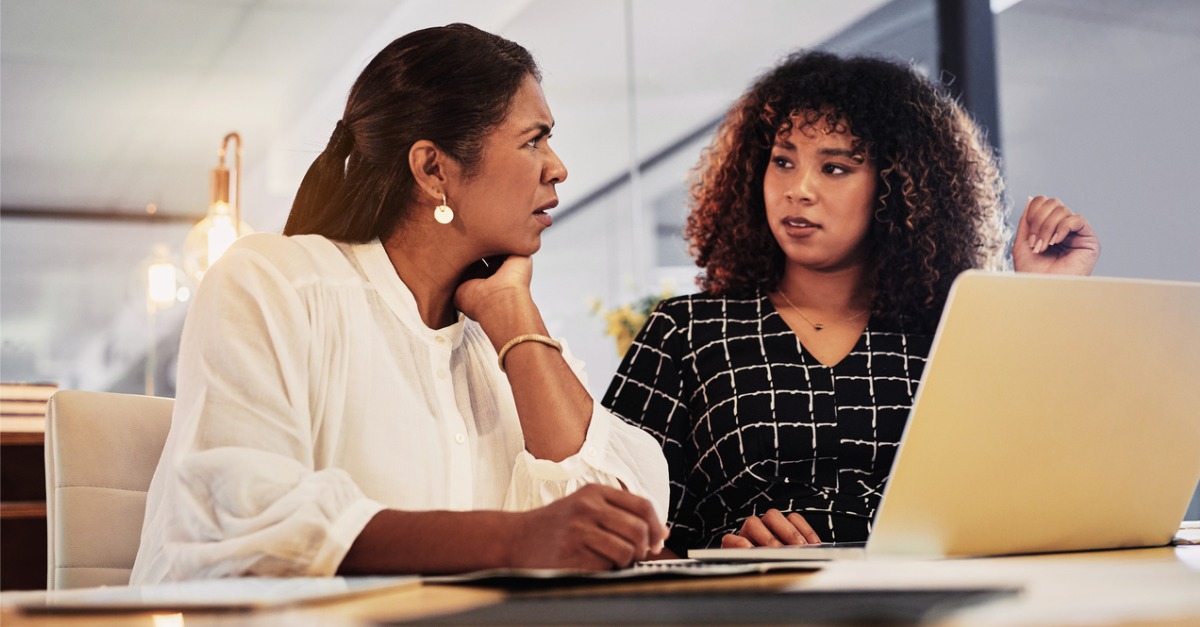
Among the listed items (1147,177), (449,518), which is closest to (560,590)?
(449,518)

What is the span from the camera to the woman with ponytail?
2.84 ft

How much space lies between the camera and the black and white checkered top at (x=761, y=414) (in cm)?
154

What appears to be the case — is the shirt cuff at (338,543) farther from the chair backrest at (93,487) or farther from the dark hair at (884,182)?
the dark hair at (884,182)

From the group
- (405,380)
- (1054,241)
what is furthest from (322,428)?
(1054,241)

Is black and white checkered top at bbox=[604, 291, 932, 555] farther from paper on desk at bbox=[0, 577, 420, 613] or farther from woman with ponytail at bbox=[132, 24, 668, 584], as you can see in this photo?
paper on desk at bbox=[0, 577, 420, 613]

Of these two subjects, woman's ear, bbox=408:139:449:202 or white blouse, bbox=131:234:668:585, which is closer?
white blouse, bbox=131:234:668:585

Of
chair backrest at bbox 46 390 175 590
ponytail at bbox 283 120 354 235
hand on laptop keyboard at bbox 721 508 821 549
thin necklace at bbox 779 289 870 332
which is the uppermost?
ponytail at bbox 283 120 354 235

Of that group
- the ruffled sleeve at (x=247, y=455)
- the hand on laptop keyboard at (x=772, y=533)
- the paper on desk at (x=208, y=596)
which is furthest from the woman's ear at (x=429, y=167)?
the paper on desk at (x=208, y=596)

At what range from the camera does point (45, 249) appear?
18.3 feet

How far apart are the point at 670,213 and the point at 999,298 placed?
355 cm

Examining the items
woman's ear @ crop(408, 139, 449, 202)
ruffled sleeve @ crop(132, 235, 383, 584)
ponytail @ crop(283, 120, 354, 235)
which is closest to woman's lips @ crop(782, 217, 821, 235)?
woman's ear @ crop(408, 139, 449, 202)

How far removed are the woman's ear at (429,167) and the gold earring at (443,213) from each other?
0.4 inches

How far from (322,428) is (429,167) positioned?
1.26 feet

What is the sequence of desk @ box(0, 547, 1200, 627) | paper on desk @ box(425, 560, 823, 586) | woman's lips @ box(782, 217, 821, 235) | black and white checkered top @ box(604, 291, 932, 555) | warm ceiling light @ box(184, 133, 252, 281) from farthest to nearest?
warm ceiling light @ box(184, 133, 252, 281) < woman's lips @ box(782, 217, 821, 235) < black and white checkered top @ box(604, 291, 932, 555) < paper on desk @ box(425, 560, 823, 586) < desk @ box(0, 547, 1200, 627)
